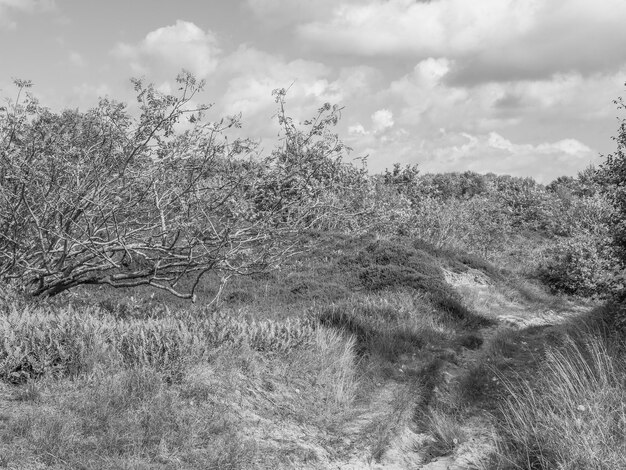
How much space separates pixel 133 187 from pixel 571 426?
5.77 m

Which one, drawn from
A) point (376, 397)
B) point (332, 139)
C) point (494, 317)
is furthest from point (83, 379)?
point (494, 317)

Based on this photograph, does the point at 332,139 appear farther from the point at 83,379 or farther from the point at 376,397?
the point at 83,379

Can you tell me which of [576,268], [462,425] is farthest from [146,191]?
[576,268]

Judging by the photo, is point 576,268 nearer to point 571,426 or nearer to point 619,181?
point 619,181

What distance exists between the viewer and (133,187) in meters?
7.88

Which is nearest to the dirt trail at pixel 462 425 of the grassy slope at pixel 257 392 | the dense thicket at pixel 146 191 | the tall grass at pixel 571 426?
the grassy slope at pixel 257 392

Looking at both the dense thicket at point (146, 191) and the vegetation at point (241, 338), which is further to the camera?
the dense thicket at point (146, 191)

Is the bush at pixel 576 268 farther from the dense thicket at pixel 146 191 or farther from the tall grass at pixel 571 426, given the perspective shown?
the tall grass at pixel 571 426

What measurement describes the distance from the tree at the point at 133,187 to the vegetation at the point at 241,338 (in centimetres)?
3

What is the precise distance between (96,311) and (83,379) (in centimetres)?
158

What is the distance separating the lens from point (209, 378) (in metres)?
5.60

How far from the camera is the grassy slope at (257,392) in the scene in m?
4.47

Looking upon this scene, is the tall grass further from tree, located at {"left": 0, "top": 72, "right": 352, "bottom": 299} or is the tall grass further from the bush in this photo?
the bush

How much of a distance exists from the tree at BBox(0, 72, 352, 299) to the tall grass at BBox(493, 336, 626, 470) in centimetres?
355
